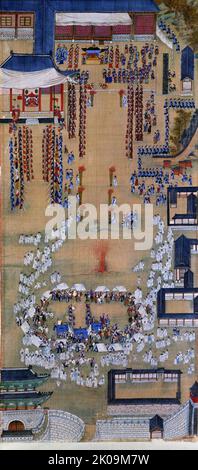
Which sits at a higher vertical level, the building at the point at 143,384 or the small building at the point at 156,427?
the building at the point at 143,384

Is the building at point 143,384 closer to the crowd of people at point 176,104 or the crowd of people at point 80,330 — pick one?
the crowd of people at point 80,330

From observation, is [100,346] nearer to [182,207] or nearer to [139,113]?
[182,207]

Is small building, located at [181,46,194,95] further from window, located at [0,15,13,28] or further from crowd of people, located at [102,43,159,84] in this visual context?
window, located at [0,15,13,28]

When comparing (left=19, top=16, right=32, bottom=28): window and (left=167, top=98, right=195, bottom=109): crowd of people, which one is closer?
(left=19, top=16, right=32, bottom=28): window

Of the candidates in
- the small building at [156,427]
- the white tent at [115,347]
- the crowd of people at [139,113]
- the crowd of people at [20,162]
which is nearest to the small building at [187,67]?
the crowd of people at [139,113]

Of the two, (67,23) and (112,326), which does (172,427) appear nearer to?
(112,326)

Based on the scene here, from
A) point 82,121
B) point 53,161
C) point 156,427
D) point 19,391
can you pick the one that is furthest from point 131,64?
point 156,427

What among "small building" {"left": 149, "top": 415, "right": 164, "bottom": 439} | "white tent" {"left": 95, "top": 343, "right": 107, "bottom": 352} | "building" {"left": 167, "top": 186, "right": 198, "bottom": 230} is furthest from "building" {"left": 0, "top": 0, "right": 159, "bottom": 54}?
"small building" {"left": 149, "top": 415, "right": 164, "bottom": 439}
